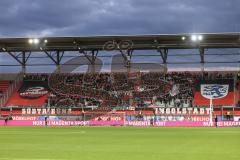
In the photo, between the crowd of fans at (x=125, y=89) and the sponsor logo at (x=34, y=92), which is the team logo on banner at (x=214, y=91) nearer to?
the crowd of fans at (x=125, y=89)

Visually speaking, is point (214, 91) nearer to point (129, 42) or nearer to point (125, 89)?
point (125, 89)

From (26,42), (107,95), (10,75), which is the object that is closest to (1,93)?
(10,75)

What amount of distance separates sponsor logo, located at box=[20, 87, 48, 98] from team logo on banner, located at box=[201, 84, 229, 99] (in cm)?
2426

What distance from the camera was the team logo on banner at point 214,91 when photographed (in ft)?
241

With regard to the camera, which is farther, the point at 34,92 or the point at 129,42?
the point at 34,92

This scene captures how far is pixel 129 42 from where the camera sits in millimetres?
71188

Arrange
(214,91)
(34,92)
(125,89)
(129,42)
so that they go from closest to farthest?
(129,42)
(214,91)
(125,89)
(34,92)

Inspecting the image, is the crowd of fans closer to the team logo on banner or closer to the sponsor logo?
the sponsor logo

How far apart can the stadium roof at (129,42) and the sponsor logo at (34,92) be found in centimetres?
664

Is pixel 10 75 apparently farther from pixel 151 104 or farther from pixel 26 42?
pixel 151 104

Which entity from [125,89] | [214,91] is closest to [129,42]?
[125,89]

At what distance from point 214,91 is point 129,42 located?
14.6m

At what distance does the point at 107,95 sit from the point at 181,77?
11.8 metres

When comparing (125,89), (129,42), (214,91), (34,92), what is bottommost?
(34,92)
